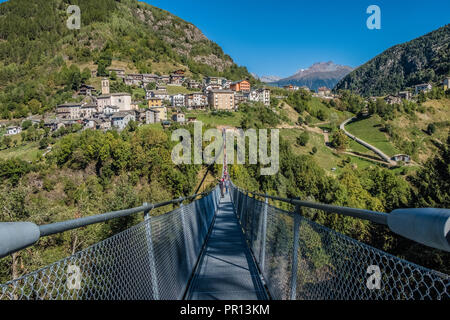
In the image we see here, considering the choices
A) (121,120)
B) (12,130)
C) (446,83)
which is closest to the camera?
(121,120)

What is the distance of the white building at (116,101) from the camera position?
267 feet

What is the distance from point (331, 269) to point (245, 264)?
3125mm

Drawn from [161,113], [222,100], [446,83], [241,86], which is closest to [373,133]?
[222,100]

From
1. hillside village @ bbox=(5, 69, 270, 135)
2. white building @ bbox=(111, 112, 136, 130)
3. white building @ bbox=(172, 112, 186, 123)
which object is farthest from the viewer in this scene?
hillside village @ bbox=(5, 69, 270, 135)

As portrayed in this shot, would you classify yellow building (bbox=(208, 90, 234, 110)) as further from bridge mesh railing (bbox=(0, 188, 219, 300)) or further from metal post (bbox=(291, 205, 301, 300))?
metal post (bbox=(291, 205, 301, 300))

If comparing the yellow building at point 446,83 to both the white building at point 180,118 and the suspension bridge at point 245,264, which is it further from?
the suspension bridge at point 245,264

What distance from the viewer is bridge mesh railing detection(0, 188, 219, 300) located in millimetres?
1435

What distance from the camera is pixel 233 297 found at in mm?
3697

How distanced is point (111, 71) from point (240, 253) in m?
112

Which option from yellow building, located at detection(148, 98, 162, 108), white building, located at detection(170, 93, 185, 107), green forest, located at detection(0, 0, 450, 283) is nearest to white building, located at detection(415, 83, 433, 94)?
green forest, located at detection(0, 0, 450, 283)

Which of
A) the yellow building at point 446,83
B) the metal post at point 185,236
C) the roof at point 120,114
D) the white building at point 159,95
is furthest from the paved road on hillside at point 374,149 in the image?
the metal post at point 185,236

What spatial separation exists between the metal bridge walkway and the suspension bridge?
2 cm

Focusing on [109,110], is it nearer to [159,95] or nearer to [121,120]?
[121,120]

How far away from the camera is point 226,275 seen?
176 inches
